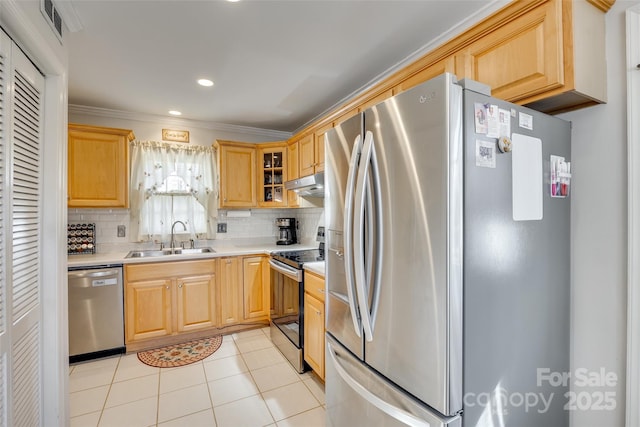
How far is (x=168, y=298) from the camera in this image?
295cm

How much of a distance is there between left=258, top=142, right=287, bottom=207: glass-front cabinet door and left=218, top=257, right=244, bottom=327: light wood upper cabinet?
85 centimetres

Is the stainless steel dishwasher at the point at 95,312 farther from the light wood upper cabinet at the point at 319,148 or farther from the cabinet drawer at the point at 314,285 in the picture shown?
the light wood upper cabinet at the point at 319,148

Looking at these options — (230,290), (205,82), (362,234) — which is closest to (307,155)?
(205,82)

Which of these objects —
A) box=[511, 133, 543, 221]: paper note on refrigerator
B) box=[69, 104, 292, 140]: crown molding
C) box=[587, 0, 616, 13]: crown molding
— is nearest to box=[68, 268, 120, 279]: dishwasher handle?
box=[69, 104, 292, 140]: crown molding

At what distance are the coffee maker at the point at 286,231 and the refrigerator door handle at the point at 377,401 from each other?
95.1 inches

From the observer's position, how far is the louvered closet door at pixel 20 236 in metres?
1.17

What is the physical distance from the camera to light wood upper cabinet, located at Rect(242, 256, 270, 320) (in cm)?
328

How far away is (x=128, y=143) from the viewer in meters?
3.11

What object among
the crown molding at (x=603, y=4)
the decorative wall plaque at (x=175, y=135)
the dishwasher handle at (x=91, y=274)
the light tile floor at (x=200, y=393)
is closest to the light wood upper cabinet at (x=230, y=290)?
the light tile floor at (x=200, y=393)

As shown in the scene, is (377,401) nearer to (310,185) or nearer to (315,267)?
(315,267)

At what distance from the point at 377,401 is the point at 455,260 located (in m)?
0.68

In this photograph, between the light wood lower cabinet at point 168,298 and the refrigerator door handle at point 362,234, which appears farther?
the light wood lower cabinet at point 168,298

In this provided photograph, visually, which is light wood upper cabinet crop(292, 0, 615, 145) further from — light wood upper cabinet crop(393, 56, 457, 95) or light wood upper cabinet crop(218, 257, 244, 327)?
light wood upper cabinet crop(218, 257, 244, 327)

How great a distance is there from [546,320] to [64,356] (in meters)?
2.47
